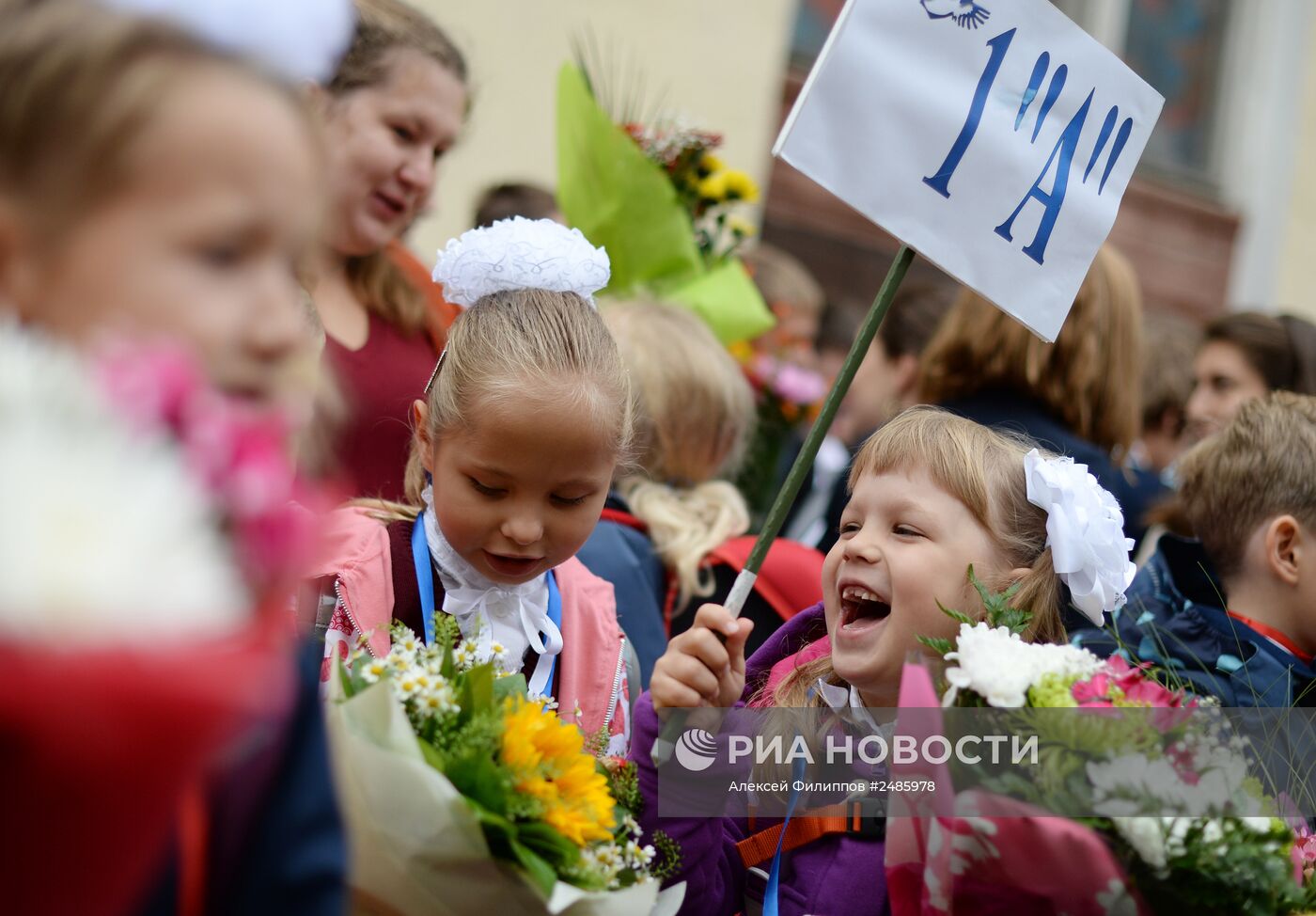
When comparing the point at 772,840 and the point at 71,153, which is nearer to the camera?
the point at 71,153

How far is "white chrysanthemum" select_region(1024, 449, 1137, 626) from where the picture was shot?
2.30 meters

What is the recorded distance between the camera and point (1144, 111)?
2.60 m

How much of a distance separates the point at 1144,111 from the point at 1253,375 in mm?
2149

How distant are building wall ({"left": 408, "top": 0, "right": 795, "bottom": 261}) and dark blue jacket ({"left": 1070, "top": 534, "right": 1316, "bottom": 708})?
12.9 ft

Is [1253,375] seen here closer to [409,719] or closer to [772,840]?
[772,840]

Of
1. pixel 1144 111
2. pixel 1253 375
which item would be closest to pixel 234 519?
pixel 1144 111

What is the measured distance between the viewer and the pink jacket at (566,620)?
7.85ft

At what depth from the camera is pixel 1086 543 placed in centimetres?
231

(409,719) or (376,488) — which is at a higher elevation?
(409,719)

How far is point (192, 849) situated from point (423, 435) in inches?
57.9

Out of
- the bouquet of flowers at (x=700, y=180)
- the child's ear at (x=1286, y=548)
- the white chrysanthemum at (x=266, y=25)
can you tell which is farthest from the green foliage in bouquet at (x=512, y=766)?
the bouquet of flowers at (x=700, y=180)

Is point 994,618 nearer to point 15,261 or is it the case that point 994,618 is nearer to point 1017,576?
point 1017,576

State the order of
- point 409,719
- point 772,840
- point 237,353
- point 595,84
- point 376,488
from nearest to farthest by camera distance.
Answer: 1. point 237,353
2. point 409,719
3. point 772,840
4. point 376,488
5. point 595,84

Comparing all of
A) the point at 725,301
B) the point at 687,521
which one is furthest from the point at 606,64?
the point at 687,521
